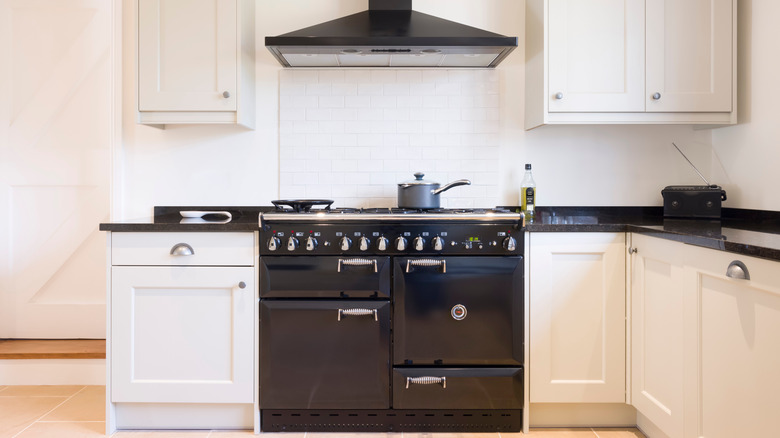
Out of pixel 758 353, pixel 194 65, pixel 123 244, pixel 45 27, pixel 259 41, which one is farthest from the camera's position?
pixel 45 27

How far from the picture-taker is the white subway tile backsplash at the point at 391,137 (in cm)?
282

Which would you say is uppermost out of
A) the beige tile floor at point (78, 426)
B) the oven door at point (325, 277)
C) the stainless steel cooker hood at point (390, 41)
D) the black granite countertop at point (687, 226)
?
the stainless steel cooker hood at point (390, 41)

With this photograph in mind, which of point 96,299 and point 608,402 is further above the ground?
point 96,299

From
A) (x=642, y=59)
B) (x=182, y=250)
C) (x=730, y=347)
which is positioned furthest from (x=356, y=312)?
(x=642, y=59)

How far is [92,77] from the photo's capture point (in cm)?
303

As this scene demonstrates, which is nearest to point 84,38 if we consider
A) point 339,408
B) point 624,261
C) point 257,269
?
point 257,269

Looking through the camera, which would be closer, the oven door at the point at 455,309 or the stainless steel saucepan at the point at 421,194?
the oven door at the point at 455,309

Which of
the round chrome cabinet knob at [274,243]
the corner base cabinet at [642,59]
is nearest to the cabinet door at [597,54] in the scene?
the corner base cabinet at [642,59]

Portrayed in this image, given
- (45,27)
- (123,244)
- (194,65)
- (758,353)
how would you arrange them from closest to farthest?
1. (758,353)
2. (123,244)
3. (194,65)
4. (45,27)

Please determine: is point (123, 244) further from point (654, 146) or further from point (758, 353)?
point (654, 146)

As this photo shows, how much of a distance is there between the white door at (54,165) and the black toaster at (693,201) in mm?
3044

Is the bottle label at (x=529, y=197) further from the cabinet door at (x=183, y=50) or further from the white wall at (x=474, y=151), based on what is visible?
the cabinet door at (x=183, y=50)

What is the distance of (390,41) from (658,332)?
162cm

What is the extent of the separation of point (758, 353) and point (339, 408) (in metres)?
1.52
